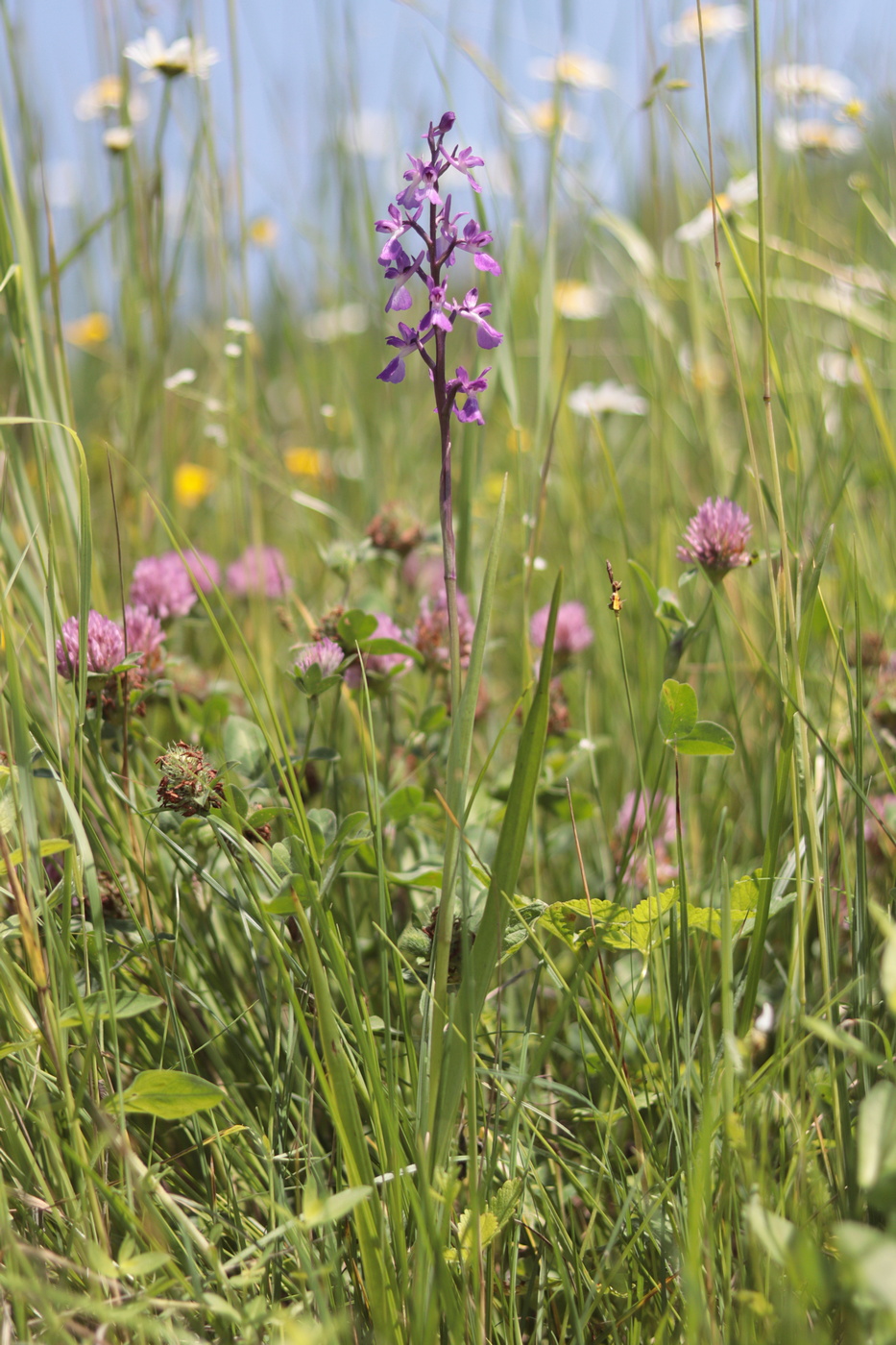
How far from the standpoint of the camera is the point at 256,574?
1.52 meters

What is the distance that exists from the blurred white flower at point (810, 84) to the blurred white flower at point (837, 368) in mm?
445

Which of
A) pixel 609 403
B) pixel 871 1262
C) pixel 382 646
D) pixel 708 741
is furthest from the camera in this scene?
pixel 609 403

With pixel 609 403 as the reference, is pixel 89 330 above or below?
above

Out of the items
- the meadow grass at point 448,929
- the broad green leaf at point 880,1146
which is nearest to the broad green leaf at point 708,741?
the meadow grass at point 448,929

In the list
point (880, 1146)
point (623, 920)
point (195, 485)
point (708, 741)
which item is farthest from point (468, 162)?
point (195, 485)

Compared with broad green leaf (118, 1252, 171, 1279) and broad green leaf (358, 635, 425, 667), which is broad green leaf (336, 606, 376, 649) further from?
broad green leaf (118, 1252, 171, 1279)

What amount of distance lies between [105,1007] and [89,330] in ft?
10.2

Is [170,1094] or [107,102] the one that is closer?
[170,1094]

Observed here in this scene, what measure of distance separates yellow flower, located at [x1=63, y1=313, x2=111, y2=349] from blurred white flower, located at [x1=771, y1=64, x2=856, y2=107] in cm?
207

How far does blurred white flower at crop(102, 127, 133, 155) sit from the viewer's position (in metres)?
1.59

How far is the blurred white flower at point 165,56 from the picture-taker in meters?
1.58

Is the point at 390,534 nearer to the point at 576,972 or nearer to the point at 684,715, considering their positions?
the point at 684,715

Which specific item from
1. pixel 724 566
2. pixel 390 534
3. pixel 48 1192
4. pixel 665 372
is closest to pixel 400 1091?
pixel 48 1192

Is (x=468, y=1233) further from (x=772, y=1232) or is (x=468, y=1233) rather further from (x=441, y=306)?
(x=441, y=306)
